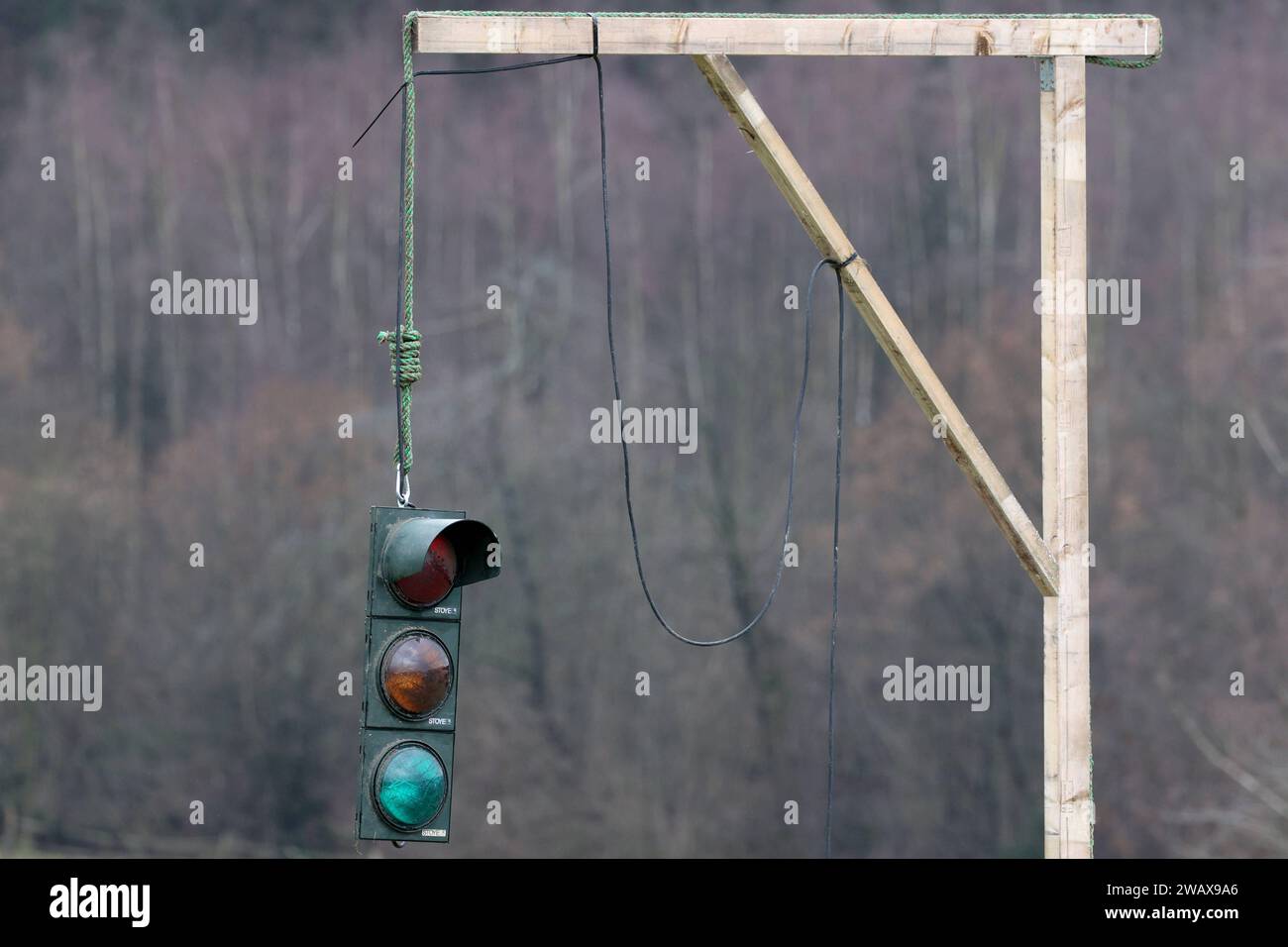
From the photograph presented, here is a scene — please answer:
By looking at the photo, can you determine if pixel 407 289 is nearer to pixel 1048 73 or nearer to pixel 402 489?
pixel 402 489

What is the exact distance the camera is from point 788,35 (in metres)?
5.32

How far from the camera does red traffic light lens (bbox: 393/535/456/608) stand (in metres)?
4.56

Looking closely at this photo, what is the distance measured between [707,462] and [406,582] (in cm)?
1781

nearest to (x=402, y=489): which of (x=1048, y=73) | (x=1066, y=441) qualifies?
(x=1066, y=441)

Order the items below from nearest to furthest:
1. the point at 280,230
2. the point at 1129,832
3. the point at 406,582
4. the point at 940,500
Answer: the point at 406,582, the point at 1129,832, the point at 940,500, the point at 280,230

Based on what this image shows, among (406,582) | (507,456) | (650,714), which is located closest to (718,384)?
(507,456)

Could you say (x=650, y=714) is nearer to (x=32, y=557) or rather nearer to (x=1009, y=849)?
(x=1009, y=849)

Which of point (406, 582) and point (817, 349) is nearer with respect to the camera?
point (406, 582)

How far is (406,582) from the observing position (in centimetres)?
456

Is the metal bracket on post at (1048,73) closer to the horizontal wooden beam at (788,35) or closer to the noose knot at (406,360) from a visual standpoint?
the horizontal wooden beam at (788,35)

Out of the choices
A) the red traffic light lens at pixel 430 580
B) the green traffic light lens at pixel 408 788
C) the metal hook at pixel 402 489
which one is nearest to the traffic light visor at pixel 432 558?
the red traffic light lens at pixel 430 580

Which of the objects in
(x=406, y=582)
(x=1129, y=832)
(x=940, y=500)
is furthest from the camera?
(x=940, y=500)

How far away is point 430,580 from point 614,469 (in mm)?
17594

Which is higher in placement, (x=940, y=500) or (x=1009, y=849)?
(x=940, y=500)
